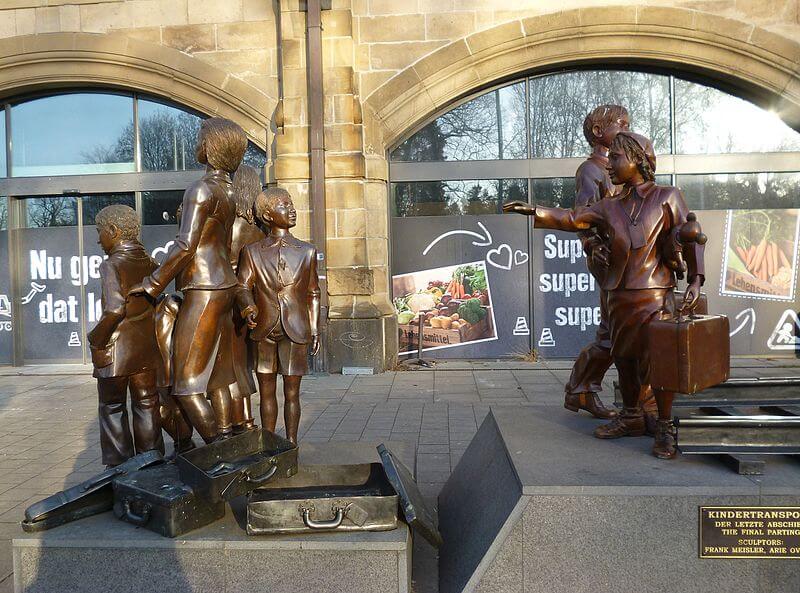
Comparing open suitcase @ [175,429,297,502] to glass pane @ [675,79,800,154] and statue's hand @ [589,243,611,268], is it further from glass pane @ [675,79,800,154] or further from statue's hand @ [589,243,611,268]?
glass pane @ [675,79,800,154]

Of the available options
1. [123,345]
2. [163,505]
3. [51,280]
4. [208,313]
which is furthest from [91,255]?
[163,505]

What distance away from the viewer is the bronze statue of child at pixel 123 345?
3949 millimetres

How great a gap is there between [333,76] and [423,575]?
25.0 feet

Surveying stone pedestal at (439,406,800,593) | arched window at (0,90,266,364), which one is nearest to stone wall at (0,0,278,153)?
arched window at (0,90,266,364)

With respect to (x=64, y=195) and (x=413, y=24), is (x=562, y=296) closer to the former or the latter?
(x=413, y=24)

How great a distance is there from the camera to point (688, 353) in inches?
123

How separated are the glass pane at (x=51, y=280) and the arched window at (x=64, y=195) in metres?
0.02

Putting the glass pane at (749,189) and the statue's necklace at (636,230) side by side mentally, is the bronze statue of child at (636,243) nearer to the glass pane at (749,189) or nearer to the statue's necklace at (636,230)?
the statue's necklace at (636,230)

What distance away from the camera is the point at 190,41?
9727mm

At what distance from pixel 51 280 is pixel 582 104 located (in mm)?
9291

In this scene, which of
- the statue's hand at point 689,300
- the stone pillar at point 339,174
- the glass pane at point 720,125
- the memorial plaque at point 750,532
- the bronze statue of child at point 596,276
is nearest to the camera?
the memorial plaque at point 750,532

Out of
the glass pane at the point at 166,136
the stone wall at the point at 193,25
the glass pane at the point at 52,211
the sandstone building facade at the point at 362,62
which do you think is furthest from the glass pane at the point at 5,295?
the stone wall at the point at 193,25

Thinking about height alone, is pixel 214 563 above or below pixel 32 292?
below

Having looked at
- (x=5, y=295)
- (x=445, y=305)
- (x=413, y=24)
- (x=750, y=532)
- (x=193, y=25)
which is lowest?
(x=750, y=532)
